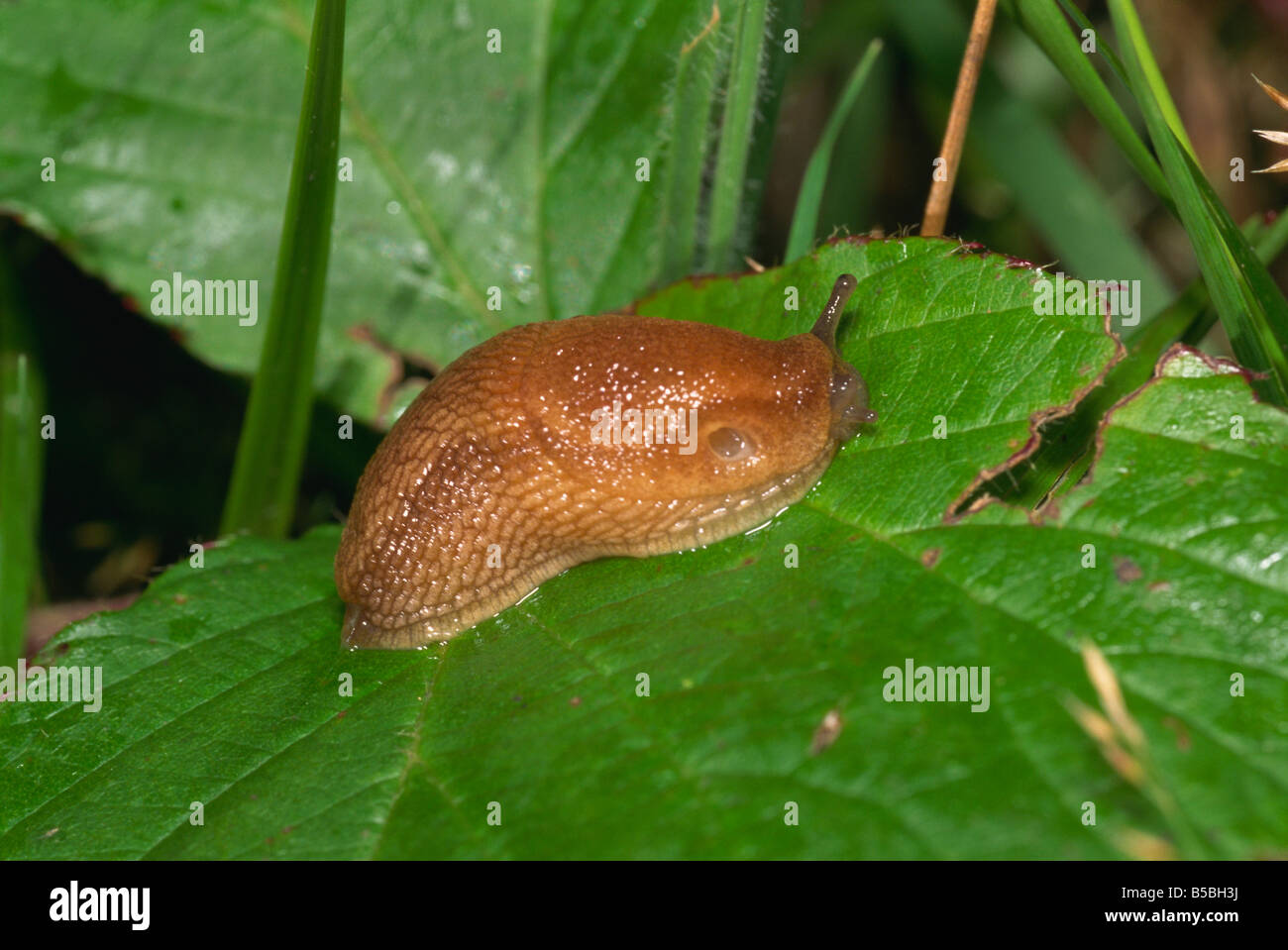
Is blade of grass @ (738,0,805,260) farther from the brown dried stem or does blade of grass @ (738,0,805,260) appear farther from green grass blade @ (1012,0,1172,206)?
green grass blade @ (1012,0,1172,206)

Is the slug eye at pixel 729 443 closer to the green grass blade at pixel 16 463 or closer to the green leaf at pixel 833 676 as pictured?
the green leaf at pixel 833 676

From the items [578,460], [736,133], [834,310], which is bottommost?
[578,460]

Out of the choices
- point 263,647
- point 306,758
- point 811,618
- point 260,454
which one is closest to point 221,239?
point 260,454

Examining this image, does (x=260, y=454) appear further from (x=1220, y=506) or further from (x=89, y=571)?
(x=1220, y=506)

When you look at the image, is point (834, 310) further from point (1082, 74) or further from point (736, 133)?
point (1082, 74)

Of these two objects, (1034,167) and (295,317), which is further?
(1034,167)

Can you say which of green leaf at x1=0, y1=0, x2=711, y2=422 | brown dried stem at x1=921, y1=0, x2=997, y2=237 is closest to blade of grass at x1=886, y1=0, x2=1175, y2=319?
brown dried stem at x1=921, y1=0, x2=997, y2=237

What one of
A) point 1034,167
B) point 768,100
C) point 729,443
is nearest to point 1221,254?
point 729,443
